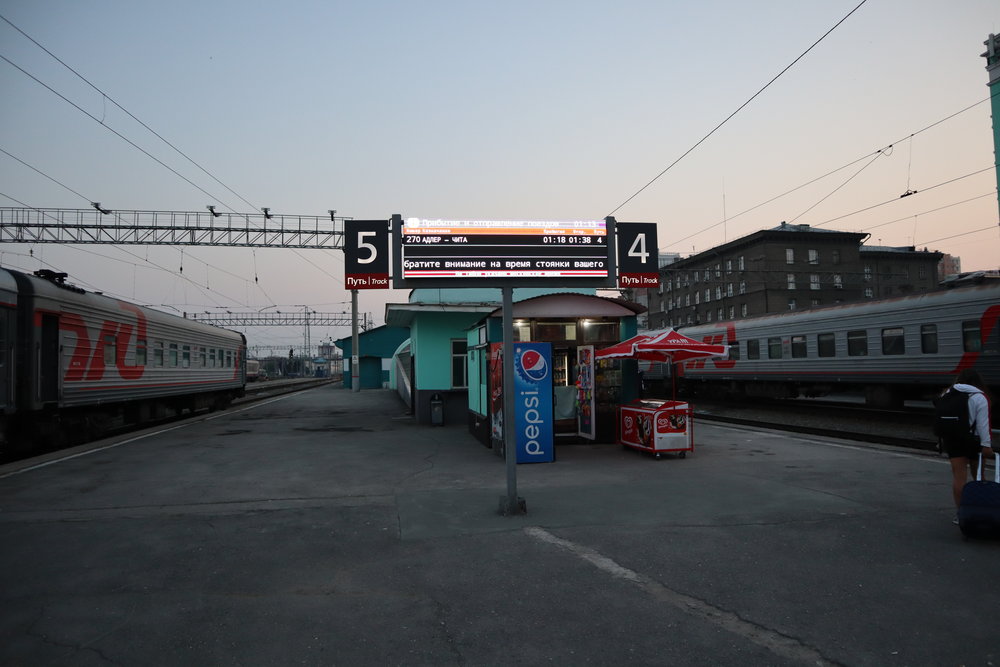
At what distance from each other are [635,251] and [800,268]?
60.2m

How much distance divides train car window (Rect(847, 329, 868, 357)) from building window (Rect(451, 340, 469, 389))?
41.4 ft

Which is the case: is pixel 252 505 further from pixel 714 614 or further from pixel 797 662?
pixel 797 662

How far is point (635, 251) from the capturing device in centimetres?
857

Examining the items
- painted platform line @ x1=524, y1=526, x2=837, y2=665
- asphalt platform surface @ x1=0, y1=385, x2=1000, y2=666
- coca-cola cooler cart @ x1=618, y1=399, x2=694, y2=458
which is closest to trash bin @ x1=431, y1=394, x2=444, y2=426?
coca-cola cooler cart @ x1=618, y1=399, x2=694, y2=458

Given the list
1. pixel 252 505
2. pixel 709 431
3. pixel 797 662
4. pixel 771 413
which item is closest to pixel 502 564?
pixel 797 662

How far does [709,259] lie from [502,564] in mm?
67487

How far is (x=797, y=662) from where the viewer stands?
3494mm

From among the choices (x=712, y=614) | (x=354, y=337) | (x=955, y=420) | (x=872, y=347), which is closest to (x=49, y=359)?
(x=712, y=614)

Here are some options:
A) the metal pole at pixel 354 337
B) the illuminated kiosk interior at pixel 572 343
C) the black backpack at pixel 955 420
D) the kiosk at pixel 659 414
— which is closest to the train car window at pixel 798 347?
the illuminated kiosk interior at pixel 572 343

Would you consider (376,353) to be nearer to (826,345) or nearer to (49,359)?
(826,345)

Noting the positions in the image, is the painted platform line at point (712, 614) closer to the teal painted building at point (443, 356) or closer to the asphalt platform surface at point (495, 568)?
the asphalt platform surface at point (495, 568)

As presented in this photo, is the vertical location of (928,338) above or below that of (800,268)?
below

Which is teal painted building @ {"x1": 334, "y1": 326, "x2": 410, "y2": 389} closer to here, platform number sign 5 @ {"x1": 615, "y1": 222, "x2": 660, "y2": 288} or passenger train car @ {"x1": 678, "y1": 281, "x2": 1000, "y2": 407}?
passenger train car @ {"x1": 678, "y1": 281, "x2": 1000, "y2": 407}

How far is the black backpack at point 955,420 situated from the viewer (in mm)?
5961
